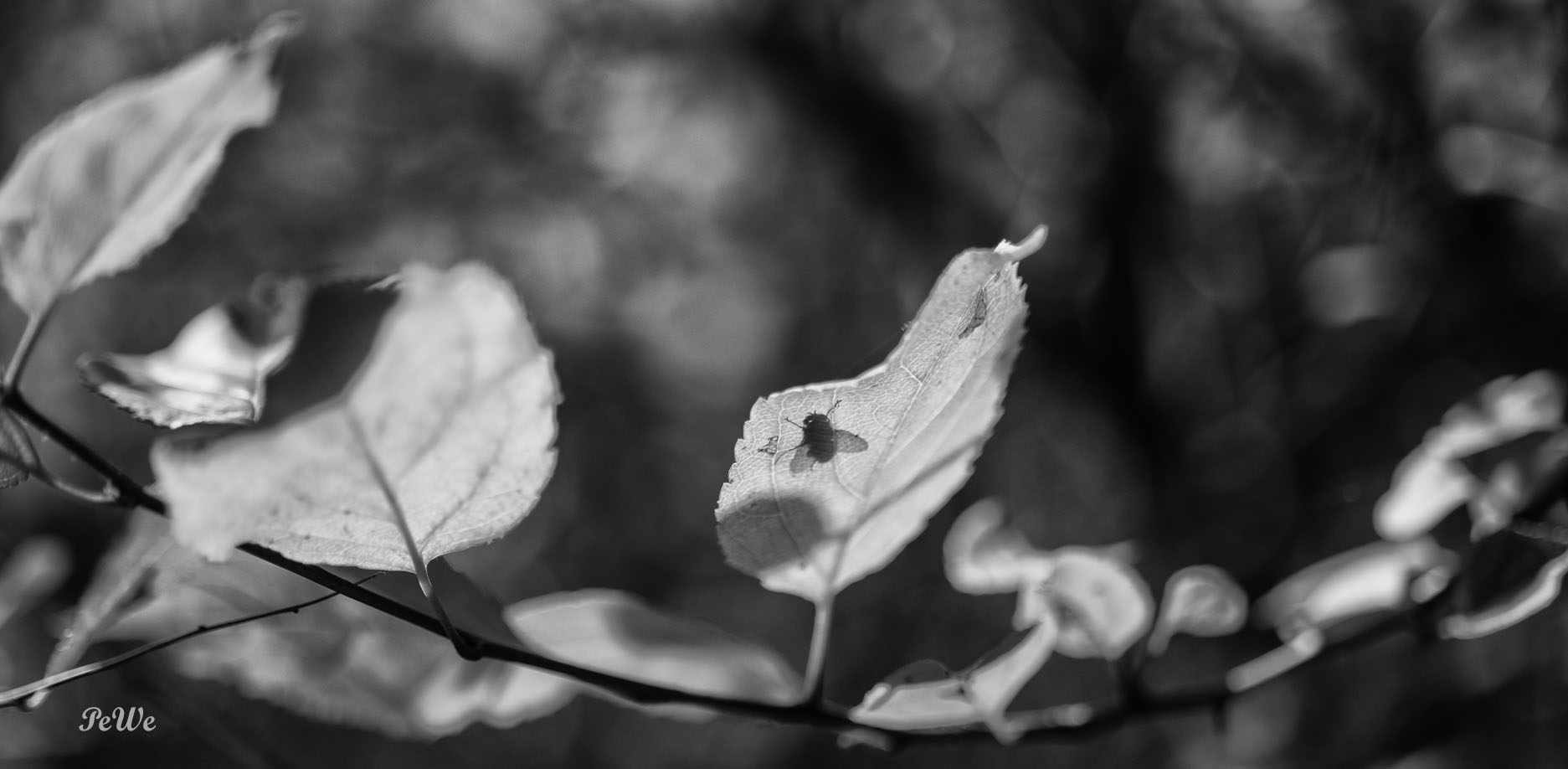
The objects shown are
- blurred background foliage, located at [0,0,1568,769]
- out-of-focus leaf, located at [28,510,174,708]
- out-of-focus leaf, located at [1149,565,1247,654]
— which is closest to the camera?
out-of-focus leaf, located at [28,510,174,708]

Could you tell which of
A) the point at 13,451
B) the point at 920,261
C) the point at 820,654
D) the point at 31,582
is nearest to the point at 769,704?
the point at 820,654

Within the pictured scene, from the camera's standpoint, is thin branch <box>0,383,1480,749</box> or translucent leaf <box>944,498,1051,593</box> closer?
thin branch <box>0,383,1480,749</box>

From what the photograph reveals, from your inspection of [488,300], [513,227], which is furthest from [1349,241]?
[513,227]

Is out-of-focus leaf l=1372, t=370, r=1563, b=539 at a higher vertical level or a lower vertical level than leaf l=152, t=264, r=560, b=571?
higher

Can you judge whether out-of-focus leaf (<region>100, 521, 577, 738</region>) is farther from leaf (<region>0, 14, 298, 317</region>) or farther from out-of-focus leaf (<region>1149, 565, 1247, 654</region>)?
out-of-focus leaf (<region>1149, 565, 1247, 654</region>)

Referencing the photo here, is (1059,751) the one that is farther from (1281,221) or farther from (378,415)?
(378,415)

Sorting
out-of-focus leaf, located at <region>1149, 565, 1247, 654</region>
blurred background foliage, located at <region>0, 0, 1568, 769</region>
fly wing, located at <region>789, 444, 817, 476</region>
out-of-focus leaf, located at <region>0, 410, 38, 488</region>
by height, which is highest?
blurred background foliage, located at <region>0, 0, 1568, 769</region>

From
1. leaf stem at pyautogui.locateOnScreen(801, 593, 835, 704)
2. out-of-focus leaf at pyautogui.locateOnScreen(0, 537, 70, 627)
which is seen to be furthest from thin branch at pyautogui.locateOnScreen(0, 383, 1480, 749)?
out-of-focus leaf at pyautogui.locateOnScreen(0, 537, 70, 627)
